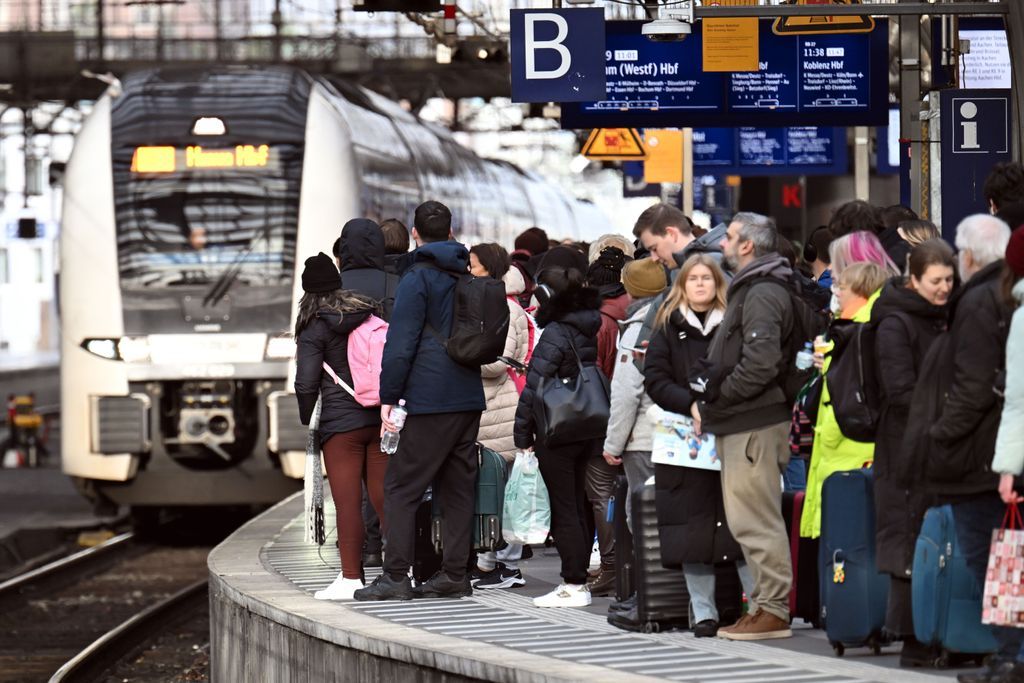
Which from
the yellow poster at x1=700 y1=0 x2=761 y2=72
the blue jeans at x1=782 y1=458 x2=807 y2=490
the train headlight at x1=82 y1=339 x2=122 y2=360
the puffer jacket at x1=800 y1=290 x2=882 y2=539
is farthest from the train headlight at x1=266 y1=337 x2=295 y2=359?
the puffer jacket at x1=800 y1=290 x2=882 y2=539

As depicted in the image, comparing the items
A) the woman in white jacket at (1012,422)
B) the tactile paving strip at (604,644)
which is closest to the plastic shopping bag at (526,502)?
the tactile paving strip at (604,644)

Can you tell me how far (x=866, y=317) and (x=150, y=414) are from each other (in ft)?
30.9

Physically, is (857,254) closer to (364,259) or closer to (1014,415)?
(1014,415)

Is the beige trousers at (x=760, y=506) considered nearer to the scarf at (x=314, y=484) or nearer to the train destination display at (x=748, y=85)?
the scarf at (x=314, y=484)

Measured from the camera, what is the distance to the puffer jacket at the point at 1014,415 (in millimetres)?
6355

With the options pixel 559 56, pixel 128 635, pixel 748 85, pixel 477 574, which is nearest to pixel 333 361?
pixel 477 574

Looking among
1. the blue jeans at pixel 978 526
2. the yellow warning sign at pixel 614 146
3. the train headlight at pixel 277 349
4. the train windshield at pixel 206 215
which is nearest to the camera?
the blue jeans at pixel 978 526

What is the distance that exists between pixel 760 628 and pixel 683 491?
583mm

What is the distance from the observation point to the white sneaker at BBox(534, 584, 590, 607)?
902 centimetres

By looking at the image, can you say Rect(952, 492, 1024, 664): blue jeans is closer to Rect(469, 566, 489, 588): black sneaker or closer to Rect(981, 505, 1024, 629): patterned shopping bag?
Rect(981, 505, 1024, 629): patterned shopping bag

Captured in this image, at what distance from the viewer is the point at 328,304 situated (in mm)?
9344

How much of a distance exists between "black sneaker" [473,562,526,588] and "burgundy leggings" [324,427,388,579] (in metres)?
0.68

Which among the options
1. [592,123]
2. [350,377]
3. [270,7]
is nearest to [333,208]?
[592,123]

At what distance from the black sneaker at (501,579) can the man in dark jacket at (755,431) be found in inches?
82.1
